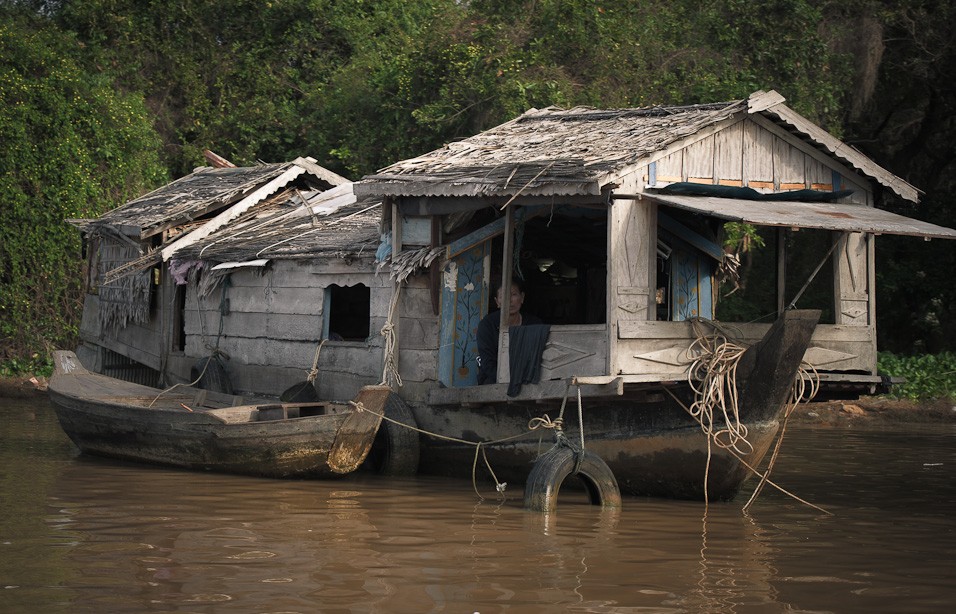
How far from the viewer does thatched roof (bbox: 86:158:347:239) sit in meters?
16.6

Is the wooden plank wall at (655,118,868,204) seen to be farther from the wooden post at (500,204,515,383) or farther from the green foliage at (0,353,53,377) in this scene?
the green foliage at (0,353,53,377)

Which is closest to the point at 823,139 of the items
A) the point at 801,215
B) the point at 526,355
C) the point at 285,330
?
the point at 801,215

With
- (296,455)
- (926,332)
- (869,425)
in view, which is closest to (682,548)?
(296,455)

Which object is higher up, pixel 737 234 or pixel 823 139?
pixel 823 139

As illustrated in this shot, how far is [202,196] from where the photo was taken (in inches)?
683

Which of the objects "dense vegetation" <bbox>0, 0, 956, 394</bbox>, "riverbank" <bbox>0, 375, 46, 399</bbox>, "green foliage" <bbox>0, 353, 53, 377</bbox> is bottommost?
"riverbank" <bbox>0, 375, 46, 399</bbox>

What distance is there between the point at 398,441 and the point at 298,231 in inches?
167

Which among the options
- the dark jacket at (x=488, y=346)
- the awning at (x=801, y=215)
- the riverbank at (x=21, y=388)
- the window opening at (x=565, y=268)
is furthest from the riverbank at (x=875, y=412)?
the riverbank at (x=21, y=388)

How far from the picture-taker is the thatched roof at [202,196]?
16562 millimetres

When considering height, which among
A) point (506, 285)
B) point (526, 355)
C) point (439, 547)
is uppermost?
point (506, 285)

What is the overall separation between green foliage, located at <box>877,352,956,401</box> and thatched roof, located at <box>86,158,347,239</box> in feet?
30.6

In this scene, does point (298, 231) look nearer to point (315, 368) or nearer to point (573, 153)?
point (315, 368)

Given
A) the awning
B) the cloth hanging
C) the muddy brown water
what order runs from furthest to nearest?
Result: the cloth hanging
the awning
the muddy brown water

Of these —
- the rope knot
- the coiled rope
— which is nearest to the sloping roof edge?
the coiled rope
